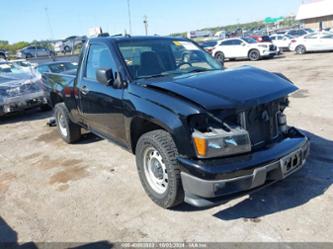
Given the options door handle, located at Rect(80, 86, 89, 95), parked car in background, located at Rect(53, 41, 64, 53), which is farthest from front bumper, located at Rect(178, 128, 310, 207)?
parked car in background, located at Rect(53, 41, 64, 53)

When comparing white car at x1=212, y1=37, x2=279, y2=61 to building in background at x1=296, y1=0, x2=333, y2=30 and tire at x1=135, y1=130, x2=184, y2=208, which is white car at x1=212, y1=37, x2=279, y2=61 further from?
building in background at x1=296, y1=0, x2=333, y2=30

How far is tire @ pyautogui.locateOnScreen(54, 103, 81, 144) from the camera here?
592 cm

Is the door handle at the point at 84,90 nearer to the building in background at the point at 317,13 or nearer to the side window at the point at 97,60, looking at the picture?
the side window at the point at 97,60

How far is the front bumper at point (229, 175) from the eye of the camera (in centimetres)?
285

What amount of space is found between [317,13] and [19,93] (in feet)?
173

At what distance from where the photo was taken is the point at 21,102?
8758 mm

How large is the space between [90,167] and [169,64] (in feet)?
6.76

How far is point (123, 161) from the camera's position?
509 cm

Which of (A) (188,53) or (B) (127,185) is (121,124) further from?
(A) (188,53)

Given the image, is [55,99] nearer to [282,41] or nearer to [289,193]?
[289,193]

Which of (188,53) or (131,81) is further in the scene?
(188,53)

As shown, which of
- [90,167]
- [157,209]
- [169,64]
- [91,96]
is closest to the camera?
[157,209]

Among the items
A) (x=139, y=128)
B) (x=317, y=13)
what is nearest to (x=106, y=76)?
(x=139, y=128)

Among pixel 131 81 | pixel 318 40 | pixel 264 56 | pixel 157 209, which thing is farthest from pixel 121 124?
pixel 318 40
